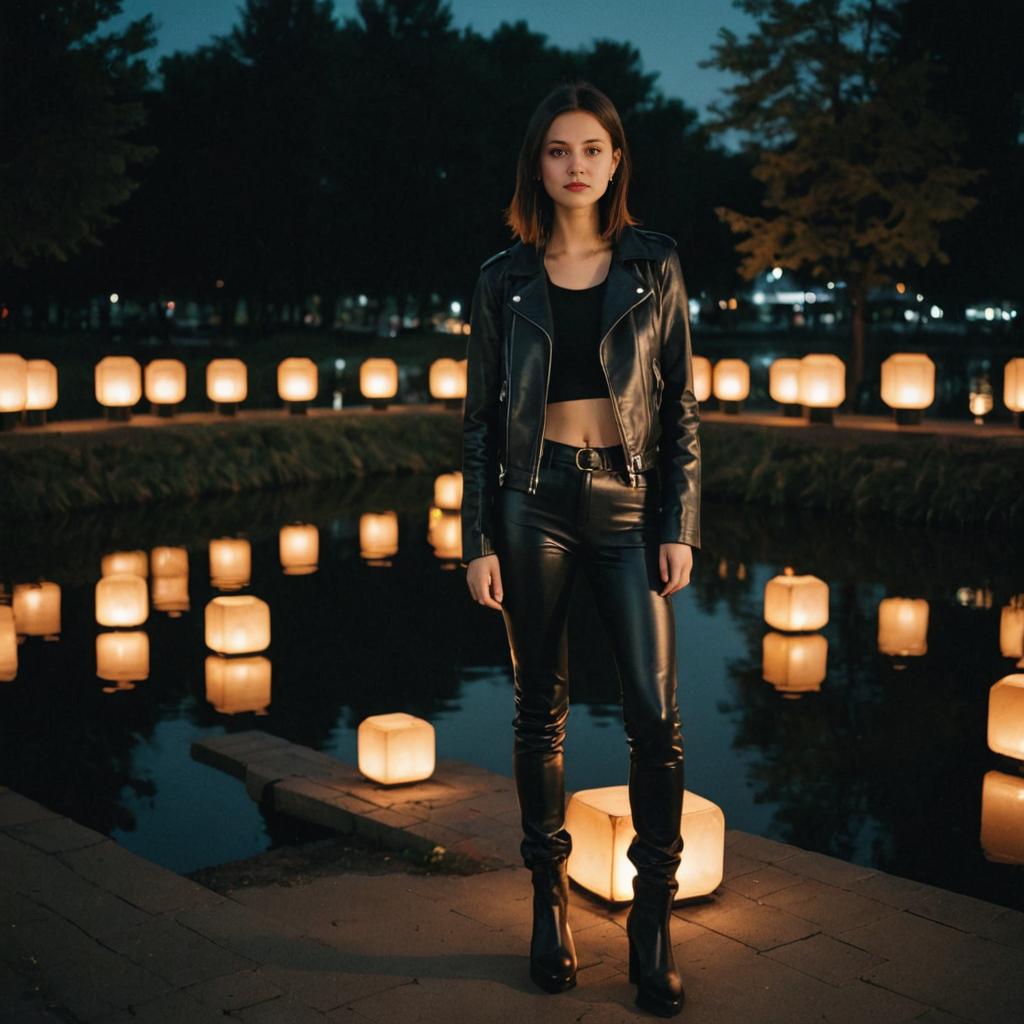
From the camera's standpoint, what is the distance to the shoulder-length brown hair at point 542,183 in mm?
3645

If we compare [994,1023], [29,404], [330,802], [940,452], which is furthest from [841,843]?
[29,404]

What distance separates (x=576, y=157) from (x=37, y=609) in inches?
325

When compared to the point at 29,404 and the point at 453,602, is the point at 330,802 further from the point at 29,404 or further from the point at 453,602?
the point at 29,404

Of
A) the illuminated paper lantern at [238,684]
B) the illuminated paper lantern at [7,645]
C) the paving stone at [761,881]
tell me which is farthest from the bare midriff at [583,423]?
the illuminated paper lantern at [7,645]

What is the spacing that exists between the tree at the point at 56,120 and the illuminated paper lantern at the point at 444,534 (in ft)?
21.6

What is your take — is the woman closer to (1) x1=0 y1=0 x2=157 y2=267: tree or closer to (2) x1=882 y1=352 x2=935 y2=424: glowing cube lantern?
(2) x1=882 y1=352 x2=935 y2=424: glowing cube lantern

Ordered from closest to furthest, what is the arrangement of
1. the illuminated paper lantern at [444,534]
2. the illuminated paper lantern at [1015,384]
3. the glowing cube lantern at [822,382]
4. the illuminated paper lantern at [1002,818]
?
1. the illuminated paper lantern at [1002,818]
2. the illuminated paper lantern at [444,534]
3. the illuminated paper lantern at [1015,384]
4. the glowing cube lantern at [822,382]

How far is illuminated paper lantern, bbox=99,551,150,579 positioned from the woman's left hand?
9235mm

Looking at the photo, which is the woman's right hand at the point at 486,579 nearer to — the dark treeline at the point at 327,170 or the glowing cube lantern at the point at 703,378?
the glowing cube lantern at the point at 703,378

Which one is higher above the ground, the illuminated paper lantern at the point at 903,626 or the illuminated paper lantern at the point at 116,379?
the illuminated paper lantern at the point at 116,379

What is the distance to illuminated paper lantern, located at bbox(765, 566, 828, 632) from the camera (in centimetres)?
970

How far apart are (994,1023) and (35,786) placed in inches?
191

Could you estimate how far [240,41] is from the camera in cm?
3903

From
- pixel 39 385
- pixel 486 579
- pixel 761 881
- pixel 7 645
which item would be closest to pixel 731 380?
pixel 39 385
